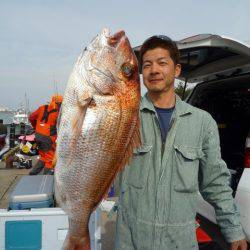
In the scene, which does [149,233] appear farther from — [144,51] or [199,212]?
[199,212]

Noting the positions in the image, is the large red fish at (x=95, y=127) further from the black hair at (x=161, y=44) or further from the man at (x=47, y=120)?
the man at (x=47, y=120)

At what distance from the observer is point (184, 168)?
2.62 metres

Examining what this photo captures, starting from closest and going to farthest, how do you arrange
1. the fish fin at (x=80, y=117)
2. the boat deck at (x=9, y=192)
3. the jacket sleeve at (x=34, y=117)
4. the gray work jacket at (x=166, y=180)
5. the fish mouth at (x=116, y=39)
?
the fish fin at (x=80, y=117)
the fish mouth at (x=116, y=39)
the gray work jacket at (x=166, y=180)
the boat deck at (x=9, y=192)
the jacket sleeve at (x=34, y=117)

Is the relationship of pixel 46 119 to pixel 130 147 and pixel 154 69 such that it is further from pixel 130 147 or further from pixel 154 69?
pixel 130 147

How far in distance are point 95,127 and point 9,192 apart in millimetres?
6860

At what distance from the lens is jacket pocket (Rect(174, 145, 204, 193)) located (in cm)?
261

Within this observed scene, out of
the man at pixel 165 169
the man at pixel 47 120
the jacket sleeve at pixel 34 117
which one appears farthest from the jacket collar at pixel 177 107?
the jacket sleeve at pixel 34 117

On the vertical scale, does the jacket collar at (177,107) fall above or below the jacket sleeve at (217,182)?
above

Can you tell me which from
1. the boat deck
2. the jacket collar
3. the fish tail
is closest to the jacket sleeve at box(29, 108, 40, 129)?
the boat deck

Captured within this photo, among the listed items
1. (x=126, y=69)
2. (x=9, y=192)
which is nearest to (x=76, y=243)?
(x=126, y=69)

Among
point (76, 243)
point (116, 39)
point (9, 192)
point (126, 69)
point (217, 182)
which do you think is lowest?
point (9, 192)

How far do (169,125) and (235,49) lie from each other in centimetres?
163

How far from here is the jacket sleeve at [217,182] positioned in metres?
2.74

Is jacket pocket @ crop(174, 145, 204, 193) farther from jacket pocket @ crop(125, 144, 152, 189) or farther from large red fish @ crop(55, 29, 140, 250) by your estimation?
large red fish @ crop(55, 29, 140, 250)
